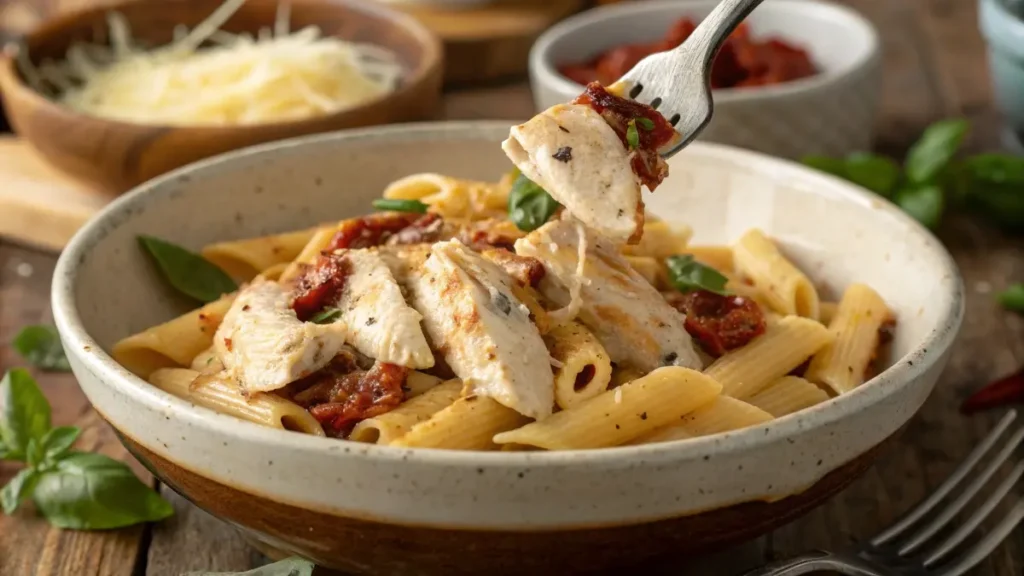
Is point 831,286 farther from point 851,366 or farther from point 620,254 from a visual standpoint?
point 620,254

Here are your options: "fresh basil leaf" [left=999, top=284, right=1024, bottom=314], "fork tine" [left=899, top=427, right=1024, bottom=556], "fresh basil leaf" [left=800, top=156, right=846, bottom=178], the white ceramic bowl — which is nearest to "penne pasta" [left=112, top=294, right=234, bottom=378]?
the white ceramic bowl

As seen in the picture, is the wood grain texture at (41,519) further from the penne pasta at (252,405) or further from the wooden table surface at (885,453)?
the penne pasta at (252,405)

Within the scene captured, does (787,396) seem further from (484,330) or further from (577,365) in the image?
(484,330)

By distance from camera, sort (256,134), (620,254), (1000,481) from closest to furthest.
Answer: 1. (620,254)
2. (1000,481)
3. (256,134)

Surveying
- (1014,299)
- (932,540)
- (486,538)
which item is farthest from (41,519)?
(1014,299)

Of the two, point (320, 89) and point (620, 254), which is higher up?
point (620, 254)

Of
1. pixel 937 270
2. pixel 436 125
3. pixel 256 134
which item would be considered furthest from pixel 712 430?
pixel 256 134

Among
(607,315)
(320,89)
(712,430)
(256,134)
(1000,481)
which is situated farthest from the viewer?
(320,89)
